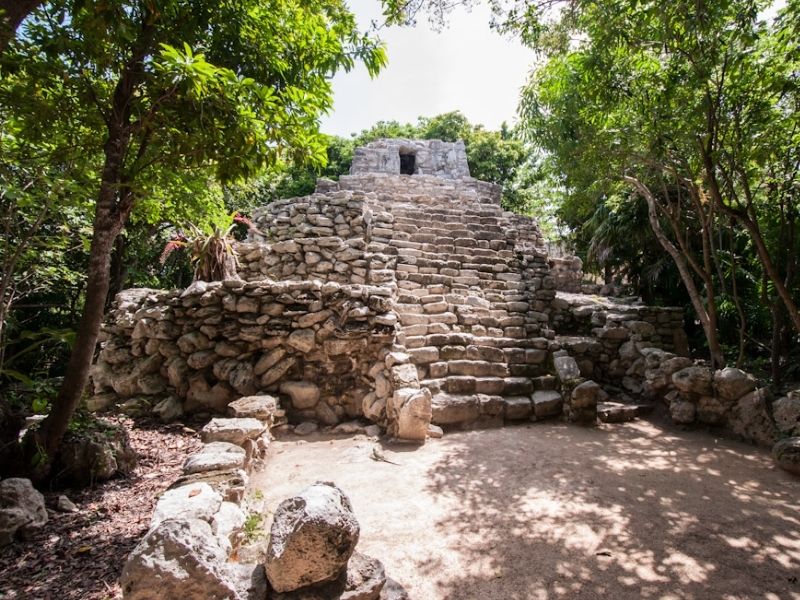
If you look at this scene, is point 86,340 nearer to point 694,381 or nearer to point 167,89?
point 167,89

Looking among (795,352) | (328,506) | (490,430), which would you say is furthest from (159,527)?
(795,352)

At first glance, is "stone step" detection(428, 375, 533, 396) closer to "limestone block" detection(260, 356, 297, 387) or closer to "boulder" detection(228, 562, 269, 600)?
"limestone block" detection(260, 356, 297, 387)

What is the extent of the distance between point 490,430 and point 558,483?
4.37 ft

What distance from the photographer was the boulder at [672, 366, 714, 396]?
4.71m

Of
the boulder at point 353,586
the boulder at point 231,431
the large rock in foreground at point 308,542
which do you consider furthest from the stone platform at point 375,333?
the large rock in foreground at point 308,542

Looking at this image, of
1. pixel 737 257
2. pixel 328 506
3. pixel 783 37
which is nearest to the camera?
pixel 328 506

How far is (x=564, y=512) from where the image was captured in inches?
113

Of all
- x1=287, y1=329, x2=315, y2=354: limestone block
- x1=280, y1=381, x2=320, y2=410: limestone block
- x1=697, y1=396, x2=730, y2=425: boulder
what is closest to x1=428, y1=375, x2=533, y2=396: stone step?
x1=280, y1=381, x2=320, y2=410: limestone block

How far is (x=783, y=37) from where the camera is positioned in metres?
3.30

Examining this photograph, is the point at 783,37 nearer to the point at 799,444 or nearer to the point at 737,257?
the point at 799,444

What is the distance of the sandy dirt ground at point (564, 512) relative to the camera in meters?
2.20

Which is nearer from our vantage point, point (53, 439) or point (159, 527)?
point (159, 527)

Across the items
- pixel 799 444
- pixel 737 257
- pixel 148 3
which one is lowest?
pixel 799 444

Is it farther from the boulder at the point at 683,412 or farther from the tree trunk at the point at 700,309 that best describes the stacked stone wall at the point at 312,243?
the boulder at the point at 683,412
